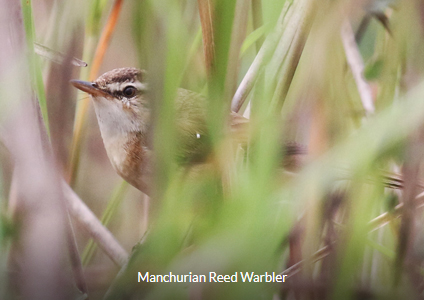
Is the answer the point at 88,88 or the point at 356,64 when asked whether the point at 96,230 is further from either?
the point at 356,64

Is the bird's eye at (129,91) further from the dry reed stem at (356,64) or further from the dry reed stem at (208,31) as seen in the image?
the dry reed stem at (356,64)

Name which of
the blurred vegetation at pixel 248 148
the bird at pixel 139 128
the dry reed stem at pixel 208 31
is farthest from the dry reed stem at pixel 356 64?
the dry reed stem at pixel 208 31

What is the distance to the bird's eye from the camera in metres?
0.64

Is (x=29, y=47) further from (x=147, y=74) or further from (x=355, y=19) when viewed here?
(x=355, y=19)

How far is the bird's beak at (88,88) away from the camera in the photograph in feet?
1.90

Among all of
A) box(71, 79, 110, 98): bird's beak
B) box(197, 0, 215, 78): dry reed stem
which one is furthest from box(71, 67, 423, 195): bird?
box(197, 0, 215, 78): dry reed stem

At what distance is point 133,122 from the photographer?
67 centimetres

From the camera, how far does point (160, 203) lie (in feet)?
1.40

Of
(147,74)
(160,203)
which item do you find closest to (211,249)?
(160,203)

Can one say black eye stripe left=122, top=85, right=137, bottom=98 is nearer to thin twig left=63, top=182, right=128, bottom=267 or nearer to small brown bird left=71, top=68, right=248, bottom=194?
small brown bird left=71, top=68, right=248, bottom=194

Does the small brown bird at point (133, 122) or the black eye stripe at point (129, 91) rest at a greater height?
the black eye stripe at point (129, 91)

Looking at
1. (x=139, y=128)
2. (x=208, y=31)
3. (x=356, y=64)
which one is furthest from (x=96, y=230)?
(x=356, y=64)

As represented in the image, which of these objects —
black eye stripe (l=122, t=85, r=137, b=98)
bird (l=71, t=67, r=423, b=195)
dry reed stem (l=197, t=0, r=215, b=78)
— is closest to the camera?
dry reed stem (l=197, t=0, r=215, b=78)

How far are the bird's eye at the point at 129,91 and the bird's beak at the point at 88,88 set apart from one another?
0.14ft
